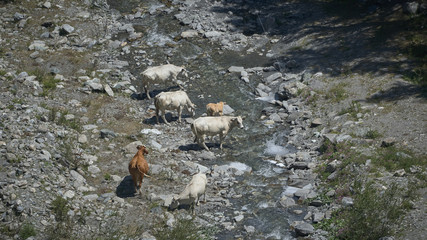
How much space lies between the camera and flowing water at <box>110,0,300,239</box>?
1357 cm

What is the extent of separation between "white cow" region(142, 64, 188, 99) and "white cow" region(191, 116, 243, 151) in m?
4.12

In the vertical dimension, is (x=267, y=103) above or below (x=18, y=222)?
below

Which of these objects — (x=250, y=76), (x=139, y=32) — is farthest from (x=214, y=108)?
(x=139, y=32)

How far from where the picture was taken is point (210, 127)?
54.3 feet

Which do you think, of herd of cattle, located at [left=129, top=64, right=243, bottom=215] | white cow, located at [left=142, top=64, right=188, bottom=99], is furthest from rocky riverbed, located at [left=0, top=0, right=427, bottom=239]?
white cow, located at [left=142, top=64, right=188, bottom=99]

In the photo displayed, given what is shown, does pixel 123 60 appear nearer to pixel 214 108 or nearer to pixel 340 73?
pixel 214 108

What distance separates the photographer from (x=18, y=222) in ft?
34.9

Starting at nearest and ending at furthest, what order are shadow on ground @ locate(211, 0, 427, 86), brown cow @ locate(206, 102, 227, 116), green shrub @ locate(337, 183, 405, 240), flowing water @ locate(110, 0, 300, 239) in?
green shrub @ locate(337, 183, 405, 240)
flowing water @ locate(110, 0, 300, 239)
brown cow @ locate(206, 102, 227, 116)
shadow on ground @ locate(211, 0, 427, 86)

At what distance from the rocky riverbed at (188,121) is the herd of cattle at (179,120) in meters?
0.44

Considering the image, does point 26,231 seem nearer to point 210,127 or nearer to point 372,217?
point 210,127

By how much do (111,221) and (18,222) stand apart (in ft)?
7.24

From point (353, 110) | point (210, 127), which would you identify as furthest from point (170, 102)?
point (353, 110)

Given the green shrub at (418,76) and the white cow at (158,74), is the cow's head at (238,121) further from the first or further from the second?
the green shrub at (418,76)

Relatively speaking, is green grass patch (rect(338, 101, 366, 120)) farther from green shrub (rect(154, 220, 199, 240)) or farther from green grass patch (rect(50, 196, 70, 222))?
green grass patch (rect(50, 196, 70, 222))
